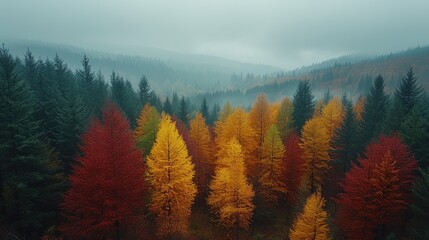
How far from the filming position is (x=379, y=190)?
26531 mm

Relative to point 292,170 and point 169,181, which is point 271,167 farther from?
point 169,181

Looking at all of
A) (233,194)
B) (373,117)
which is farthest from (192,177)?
(373,117)

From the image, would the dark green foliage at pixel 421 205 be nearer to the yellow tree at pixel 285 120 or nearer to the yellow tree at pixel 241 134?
the yellow tree at pixel 241 134

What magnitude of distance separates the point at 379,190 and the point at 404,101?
21.1 metres

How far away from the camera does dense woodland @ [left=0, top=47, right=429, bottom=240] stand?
2292cm

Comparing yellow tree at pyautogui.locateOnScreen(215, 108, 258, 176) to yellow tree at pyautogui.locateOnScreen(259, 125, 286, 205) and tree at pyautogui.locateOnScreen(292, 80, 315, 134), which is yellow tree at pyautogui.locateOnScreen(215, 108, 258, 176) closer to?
yellow tree at pyautogui.locateOnScreen(259, 125, 286, 205)

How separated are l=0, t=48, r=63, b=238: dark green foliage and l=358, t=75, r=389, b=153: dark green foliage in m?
40.3

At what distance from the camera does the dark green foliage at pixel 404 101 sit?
37.0 meters

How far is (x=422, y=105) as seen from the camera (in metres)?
35.5

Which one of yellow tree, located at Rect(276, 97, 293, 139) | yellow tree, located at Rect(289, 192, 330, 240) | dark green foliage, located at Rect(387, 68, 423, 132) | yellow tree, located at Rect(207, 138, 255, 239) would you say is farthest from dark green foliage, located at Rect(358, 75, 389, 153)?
yellow tree, located at Rect(207, 138, 255, 239)

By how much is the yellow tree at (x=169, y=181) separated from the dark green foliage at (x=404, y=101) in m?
26.9

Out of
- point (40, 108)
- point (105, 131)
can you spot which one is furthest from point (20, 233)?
point (40, 108)

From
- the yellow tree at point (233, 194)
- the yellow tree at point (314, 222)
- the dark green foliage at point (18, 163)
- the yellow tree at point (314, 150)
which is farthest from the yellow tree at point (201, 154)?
the dark green foliage at point (18, 163)

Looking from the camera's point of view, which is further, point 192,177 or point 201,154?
A: point 201,154
